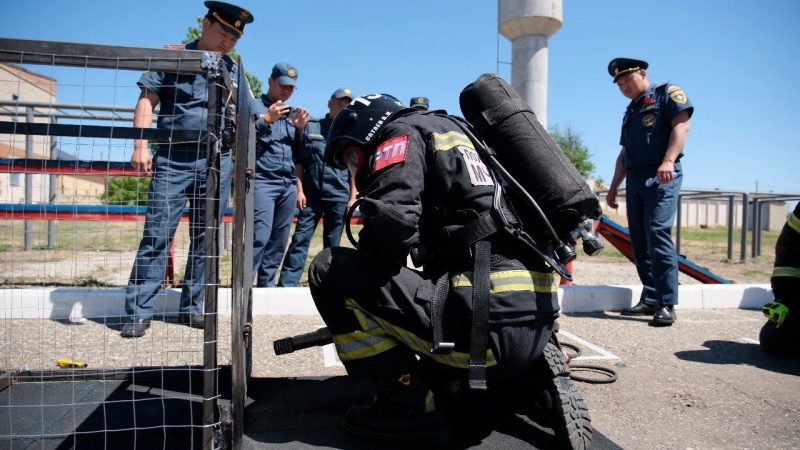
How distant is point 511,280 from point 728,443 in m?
1.38

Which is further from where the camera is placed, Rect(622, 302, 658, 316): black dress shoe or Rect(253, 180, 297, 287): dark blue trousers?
Rect(622, 302, 658, 316): black dress shoe

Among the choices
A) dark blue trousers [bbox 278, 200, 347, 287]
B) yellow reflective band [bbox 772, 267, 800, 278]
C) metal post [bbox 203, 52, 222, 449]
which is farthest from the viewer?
dark blue trousers [bbox 278, 200, 347, 287]

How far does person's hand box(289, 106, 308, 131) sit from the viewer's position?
5.01 m

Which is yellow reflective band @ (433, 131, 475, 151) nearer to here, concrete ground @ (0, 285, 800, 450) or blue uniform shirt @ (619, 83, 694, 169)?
concrete ground @ (0, 285, 800, 450)

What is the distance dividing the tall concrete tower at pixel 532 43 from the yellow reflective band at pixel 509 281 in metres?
5.67

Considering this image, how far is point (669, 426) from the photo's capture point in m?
2.75

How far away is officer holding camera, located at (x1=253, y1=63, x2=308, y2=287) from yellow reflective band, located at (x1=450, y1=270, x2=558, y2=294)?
2953mm

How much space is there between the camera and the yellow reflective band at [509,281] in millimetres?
2154

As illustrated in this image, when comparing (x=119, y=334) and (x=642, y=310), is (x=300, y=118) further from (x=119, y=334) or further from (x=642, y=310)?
(x=642, y=310)

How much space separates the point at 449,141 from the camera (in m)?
2.26

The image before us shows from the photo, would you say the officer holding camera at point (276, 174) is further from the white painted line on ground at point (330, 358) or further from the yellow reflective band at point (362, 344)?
the yellow reflective band at point (362, 344)

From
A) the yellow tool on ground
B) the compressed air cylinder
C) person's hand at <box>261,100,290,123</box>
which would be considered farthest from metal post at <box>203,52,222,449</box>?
person's hand at <box>261,100,290,123</box>

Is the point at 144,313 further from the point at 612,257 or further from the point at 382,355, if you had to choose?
the point at 612,257

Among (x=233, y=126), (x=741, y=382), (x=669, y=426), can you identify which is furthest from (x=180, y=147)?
(x=741, y=382)
